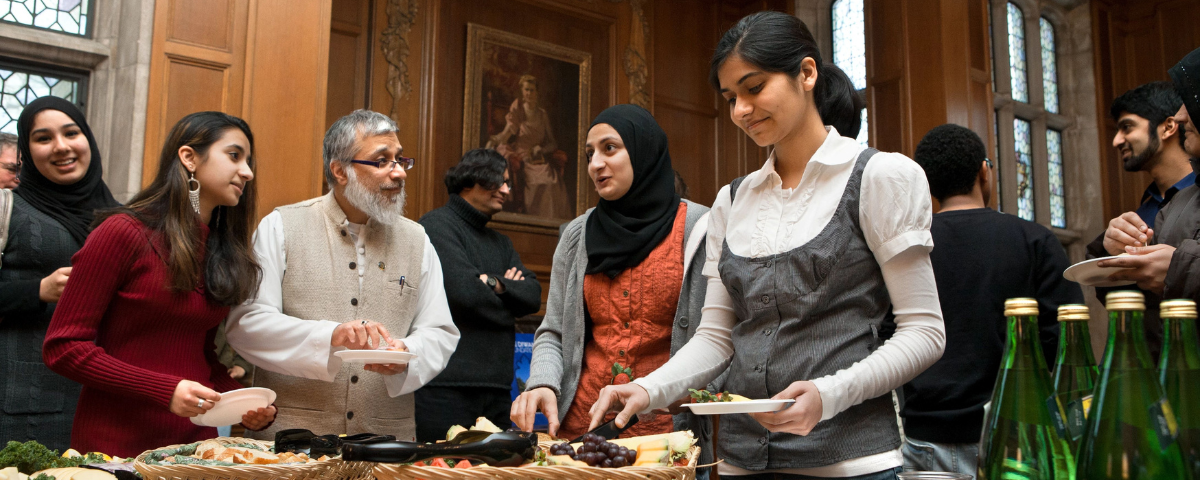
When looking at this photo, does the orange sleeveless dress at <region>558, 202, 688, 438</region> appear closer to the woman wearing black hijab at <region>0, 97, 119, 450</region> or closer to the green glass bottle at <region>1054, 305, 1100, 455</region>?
the green glass bottle at <region>1054, 305, 1100, 455</region>

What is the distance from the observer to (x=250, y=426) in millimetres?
2164

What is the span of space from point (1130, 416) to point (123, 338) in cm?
222

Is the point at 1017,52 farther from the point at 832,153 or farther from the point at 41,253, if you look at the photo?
the point at 41,253

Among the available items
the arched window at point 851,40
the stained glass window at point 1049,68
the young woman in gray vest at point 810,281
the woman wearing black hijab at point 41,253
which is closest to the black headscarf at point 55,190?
the woman wearing black hijab at point 41,253

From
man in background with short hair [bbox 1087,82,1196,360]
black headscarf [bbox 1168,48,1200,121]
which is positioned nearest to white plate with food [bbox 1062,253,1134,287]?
black headscarf [bbox 1168,48,1200,121]

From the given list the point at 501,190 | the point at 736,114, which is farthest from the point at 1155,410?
the point at 501,190

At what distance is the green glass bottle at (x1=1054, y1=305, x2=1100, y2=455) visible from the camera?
3.13 ft

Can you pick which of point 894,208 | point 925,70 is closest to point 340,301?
point 894,208

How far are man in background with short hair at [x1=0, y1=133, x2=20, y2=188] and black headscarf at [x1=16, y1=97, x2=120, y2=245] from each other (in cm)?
70

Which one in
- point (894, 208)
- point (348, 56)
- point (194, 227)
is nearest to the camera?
point (894, 208)

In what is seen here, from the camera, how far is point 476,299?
348 centimetres

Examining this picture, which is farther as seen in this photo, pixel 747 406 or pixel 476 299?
pixel 476 299

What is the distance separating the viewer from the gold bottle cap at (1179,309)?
31.3 inches

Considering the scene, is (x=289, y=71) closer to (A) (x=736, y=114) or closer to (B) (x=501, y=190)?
(B) (x=501, y=190)
